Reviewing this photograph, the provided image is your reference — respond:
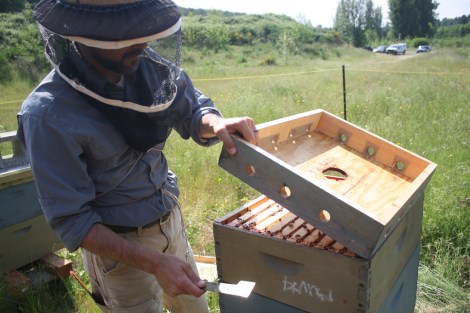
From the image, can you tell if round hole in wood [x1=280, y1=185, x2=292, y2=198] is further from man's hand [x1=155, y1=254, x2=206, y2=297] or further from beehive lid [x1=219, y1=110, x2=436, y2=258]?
man's hand [x1=155, y1=254, x2=206, y2=297]

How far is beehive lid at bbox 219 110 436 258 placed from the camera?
1243 millimetres

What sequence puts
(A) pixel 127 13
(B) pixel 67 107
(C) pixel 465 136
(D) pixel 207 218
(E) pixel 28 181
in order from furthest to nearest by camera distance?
(C) pixel 465 136 → (D) pixel 207 218 → (E) pixel 28 181 → (B) pixel 67 107 → (A) pixel 127 13

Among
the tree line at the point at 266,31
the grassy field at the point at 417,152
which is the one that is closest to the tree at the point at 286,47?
the tree line at the point at 266,31

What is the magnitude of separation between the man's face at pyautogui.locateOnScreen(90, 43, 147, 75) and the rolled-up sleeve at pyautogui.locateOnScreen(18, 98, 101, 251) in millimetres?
255

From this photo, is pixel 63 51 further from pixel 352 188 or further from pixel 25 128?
pixel 352 188

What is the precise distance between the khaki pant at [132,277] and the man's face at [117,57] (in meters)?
0.70

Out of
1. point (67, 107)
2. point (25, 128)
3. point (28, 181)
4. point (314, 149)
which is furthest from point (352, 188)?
point (28, 181)

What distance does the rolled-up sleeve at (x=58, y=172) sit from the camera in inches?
51.3

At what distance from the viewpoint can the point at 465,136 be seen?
4.57 m

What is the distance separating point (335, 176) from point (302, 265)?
490 millimetres

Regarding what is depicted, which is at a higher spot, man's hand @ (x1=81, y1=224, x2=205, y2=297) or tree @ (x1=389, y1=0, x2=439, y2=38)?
tree @ (x1=389, y1=0, x2=439, y2=38)

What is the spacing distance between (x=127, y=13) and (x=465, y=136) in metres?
4.56

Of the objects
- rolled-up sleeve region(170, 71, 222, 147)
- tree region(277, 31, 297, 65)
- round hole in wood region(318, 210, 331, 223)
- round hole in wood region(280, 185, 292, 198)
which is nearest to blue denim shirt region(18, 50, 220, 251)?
rolled-up sleeve region(170, 71, 222, 147)

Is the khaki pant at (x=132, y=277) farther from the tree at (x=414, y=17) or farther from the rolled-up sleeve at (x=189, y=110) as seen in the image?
the tree at (x=414, y=17)
